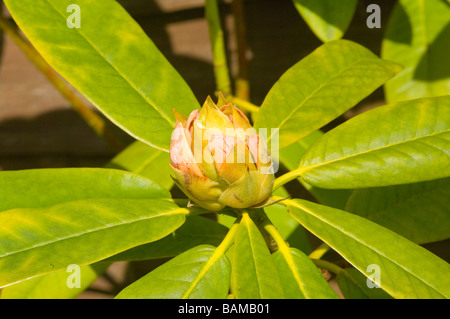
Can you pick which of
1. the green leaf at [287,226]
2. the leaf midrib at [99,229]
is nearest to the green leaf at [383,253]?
the leaf midrib at [99,229]

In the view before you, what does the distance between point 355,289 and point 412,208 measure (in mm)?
169

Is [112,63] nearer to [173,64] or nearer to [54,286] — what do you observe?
[54,286]

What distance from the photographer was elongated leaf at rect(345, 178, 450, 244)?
812 millimetres

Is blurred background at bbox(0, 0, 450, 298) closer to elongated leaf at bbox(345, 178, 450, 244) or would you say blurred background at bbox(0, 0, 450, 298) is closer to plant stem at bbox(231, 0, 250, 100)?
plant stem at bbox(231, 0, 250, 100)

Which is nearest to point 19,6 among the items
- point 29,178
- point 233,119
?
point 29,178

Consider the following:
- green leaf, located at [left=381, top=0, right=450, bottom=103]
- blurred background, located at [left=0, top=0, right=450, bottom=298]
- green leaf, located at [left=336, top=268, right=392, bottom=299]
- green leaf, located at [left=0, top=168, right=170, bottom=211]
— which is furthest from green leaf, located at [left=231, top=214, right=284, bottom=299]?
blurred background, located at [left=0, top=0, right=450, bottom=298]

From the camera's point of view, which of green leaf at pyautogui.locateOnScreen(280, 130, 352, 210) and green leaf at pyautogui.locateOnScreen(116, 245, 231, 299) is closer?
green leaf at pyautogui.locateOnScreen(116, 245, 231, 299)

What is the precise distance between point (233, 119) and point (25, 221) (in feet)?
0.87

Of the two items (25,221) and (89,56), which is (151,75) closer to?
(89,56)

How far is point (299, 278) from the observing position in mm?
561

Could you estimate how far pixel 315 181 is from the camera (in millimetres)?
632

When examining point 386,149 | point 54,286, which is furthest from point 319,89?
point 54,286

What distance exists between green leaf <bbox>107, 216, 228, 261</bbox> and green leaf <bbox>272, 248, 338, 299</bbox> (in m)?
0.19

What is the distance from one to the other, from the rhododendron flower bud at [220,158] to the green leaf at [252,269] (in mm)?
45
